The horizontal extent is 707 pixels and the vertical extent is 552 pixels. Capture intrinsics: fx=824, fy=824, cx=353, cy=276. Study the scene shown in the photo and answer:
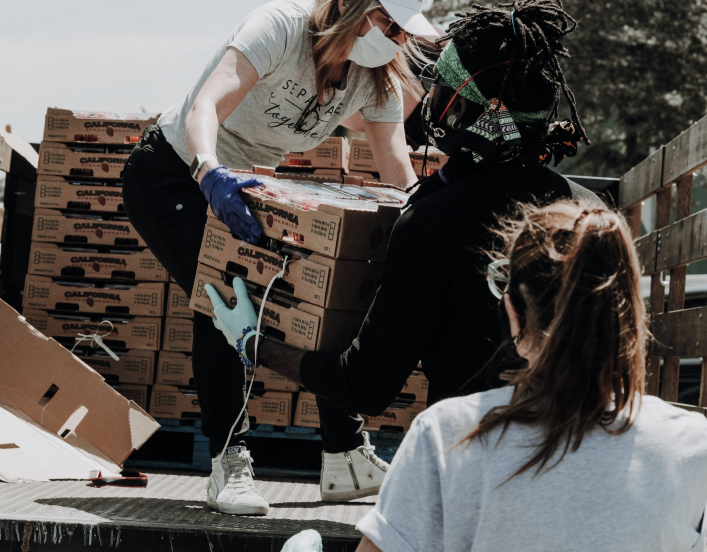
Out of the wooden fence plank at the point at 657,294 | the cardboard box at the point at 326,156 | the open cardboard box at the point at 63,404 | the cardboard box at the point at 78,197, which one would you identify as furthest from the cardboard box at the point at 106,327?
the wooden fence plank at the point at 657,294

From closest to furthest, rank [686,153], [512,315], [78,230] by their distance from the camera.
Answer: [512,315]
[686,153]
[78,230]

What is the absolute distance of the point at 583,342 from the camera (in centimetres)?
122

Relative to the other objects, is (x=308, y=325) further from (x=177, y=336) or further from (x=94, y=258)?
(x=94, y=258)

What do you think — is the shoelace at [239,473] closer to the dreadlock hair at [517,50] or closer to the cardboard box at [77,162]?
the dreadlock hair at [517,50]

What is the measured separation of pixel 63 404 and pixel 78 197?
1.40m

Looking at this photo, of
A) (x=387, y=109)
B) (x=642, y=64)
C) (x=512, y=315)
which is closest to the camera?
(x=512, y=315)

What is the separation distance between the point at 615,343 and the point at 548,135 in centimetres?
94

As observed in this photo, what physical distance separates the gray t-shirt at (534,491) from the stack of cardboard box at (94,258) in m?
3.16

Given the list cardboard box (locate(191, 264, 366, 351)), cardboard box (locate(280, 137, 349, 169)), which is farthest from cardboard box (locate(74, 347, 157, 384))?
cardboard box (locate(191, 264, 366, 351))

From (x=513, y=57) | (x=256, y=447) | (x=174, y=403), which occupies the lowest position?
(x=256, y=447)

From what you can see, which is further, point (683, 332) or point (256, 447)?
point (256, 447)

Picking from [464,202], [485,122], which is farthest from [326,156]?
[464,202]

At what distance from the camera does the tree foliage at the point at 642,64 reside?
13.9 m

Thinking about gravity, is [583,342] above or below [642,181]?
below
